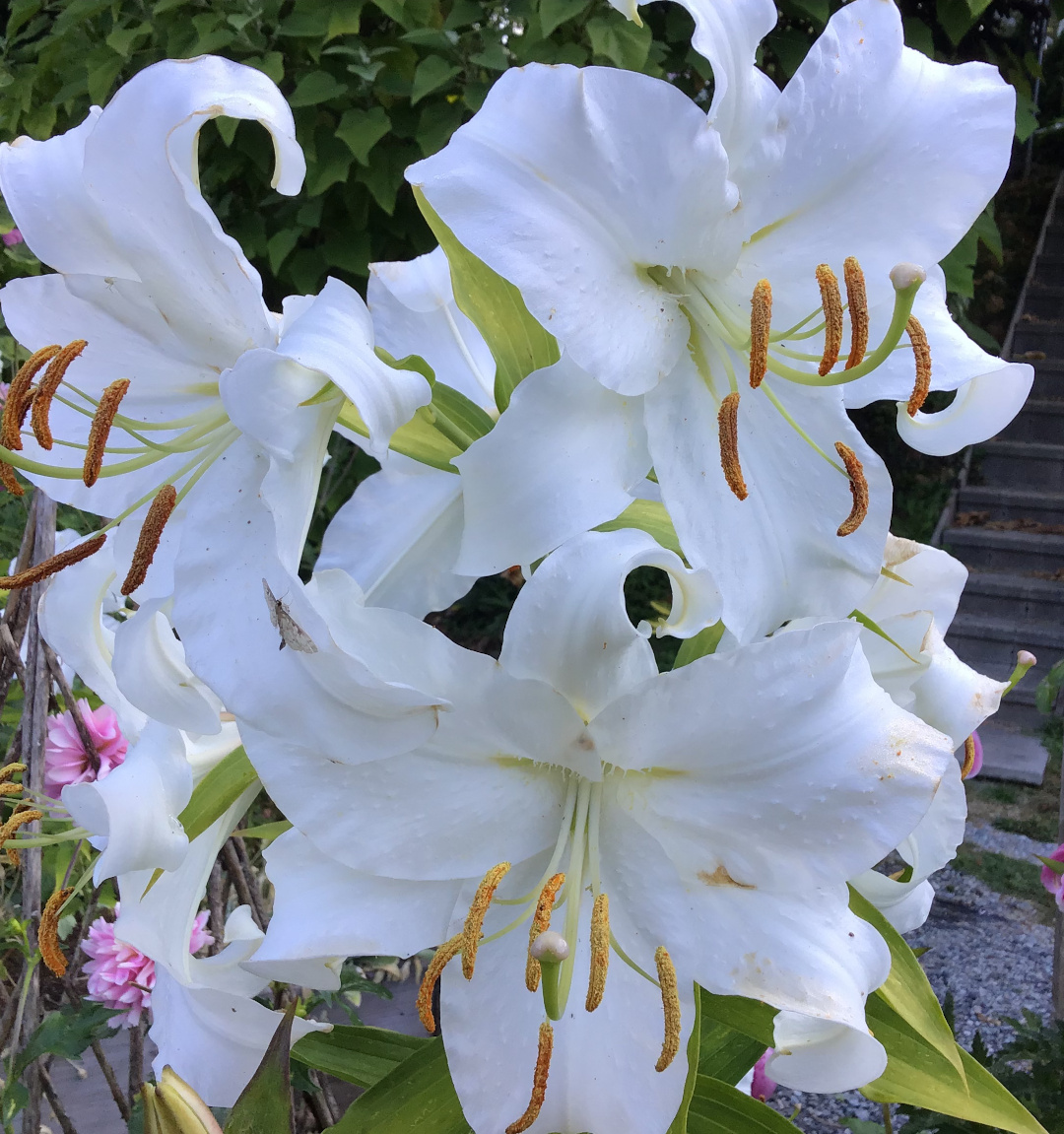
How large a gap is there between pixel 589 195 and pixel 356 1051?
1.89 ft

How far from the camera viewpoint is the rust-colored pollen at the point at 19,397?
0.46 meters

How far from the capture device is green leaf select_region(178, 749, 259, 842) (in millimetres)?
545

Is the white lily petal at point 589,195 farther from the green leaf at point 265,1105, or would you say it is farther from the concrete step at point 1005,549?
the concrete step at point 1005,549

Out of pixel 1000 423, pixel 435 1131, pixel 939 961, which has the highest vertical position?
pixel 1000 423

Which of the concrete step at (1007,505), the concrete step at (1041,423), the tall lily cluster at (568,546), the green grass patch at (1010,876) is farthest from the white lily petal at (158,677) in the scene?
the concrete step at (1041,423)

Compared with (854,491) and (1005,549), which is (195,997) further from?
(1005,549)

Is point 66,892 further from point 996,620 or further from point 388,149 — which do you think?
point 996,620

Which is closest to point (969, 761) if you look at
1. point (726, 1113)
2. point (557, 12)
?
point (726, 1113)

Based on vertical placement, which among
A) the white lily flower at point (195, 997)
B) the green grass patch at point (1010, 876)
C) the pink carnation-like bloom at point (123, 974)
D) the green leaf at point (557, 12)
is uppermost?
the green leaf at point (557, 12)

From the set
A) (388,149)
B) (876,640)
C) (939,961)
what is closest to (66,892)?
(876,640)

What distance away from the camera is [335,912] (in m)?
0.49

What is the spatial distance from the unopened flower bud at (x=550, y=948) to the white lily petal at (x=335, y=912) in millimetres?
88

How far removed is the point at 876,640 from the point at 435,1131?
363 mm

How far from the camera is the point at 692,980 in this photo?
19.2 inches
